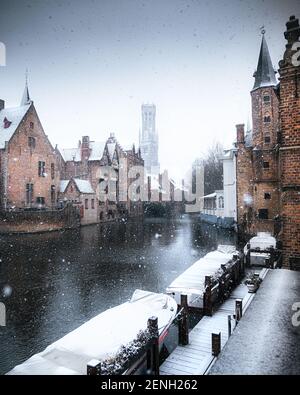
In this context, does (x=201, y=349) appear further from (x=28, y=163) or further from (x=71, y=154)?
(x=71, y=154)

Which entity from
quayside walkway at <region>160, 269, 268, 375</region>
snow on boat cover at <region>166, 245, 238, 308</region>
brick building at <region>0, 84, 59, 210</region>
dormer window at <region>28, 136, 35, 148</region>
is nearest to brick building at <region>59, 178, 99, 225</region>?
brick building at <region>0, 84, 59, 210</region>

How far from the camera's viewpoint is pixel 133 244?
2398 cm

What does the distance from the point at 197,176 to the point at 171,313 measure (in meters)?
55.2

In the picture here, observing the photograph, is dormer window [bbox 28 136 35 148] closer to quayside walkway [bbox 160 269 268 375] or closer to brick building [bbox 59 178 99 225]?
brick building [bbox 59 178 99 225]

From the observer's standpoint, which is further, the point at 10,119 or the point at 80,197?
the point at 80,197

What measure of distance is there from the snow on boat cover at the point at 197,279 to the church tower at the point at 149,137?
5062 inches

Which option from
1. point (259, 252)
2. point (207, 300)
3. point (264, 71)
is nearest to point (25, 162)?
point (264, 71)

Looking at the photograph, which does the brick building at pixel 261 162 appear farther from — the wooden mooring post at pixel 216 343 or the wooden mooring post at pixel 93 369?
the wooden mooring post at pixel 93 369

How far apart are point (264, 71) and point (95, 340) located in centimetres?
2742

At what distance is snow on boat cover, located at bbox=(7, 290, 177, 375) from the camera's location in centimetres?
444

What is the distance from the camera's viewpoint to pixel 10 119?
35.0m

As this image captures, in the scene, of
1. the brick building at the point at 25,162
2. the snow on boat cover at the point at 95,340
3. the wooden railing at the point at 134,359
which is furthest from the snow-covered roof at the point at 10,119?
the wooden railing at the point at 134,359
